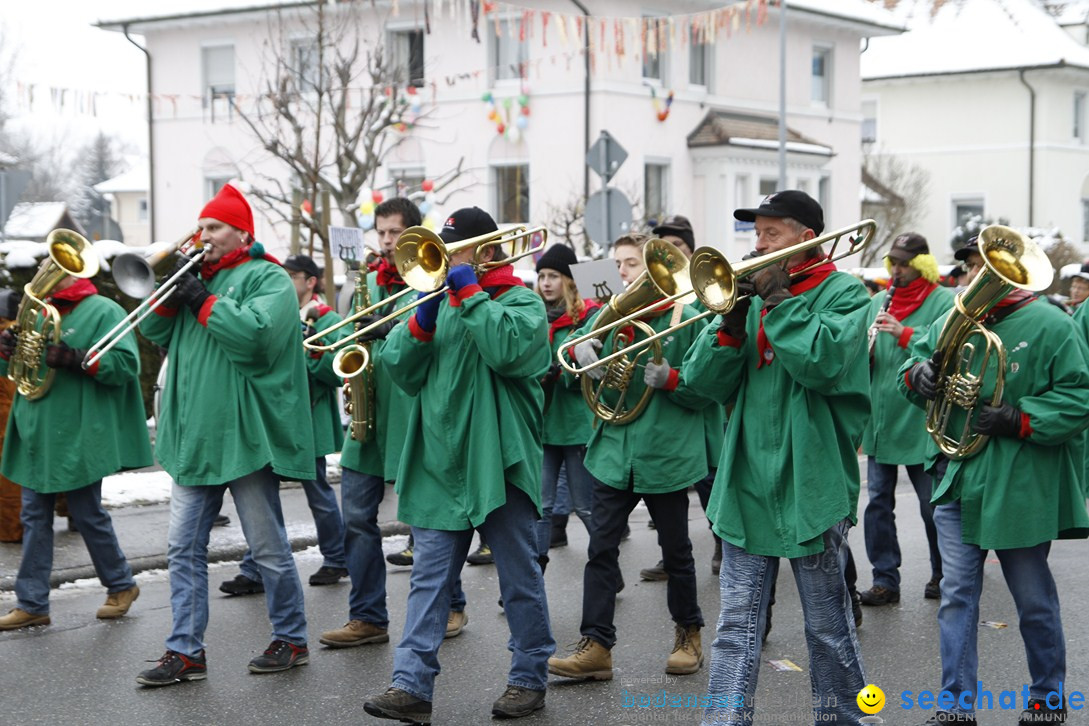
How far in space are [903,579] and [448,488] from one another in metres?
3.74

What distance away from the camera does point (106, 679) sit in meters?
6.12

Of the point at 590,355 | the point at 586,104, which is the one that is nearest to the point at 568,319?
the point at 590,355

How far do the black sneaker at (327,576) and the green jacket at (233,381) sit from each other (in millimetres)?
1943

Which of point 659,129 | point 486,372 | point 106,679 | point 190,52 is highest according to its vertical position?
point 190,52

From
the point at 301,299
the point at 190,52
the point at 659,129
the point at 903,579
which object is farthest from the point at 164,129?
the point at 903,579

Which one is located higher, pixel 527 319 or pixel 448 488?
pixel 527 319

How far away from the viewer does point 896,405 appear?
7.65 m

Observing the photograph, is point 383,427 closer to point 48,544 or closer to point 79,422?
point 79,422

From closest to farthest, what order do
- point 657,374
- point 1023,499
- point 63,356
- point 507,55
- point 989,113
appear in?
point 1023,499
point 657,374
point 63,356
point 507,55
point 989,113

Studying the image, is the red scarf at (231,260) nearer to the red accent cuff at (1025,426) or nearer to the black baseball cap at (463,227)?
the black baseball cap at (463,227)

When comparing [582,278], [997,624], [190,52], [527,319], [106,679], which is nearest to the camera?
[527,319]

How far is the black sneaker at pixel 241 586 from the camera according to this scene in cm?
783

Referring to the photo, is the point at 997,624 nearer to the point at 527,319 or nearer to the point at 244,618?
the point at 527,319

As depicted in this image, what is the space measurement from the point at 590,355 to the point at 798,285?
1.94 metres
